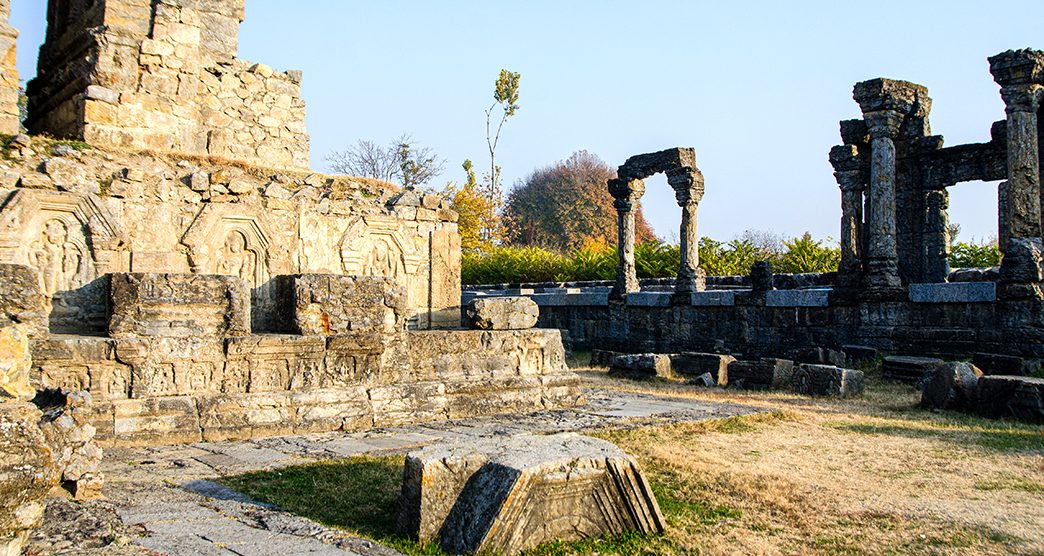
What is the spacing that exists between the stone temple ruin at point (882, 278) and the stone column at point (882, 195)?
2 cm

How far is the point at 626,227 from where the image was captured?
20203mm

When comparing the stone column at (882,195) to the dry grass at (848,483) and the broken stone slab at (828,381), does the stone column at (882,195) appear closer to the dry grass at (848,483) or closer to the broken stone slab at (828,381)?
the broken stone slab at (828,381)

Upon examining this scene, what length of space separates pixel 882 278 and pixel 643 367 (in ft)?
15.2

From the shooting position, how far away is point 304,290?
777 centimetres

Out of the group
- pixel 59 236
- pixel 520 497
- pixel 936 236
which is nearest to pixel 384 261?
pixel 59 236

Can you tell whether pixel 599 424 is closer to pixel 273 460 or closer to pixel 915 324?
pixel 273 460

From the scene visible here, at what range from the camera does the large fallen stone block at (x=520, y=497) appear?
404 cm

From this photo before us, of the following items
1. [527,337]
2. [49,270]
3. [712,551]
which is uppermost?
[49,270]

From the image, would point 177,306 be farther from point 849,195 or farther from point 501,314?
point 849,195

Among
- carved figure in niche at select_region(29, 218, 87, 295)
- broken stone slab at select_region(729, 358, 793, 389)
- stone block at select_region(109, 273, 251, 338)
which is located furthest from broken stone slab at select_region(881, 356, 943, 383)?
carved figure in niche at select_region(29, 218, 87, 295)

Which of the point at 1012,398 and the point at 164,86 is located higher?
the point at 164,86

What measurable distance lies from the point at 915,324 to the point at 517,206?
45.9 metres

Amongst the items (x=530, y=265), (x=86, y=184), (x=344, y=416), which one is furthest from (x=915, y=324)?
(x=530, y=265)

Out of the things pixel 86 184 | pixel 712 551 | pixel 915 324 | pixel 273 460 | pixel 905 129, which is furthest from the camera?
pixel 905 129
